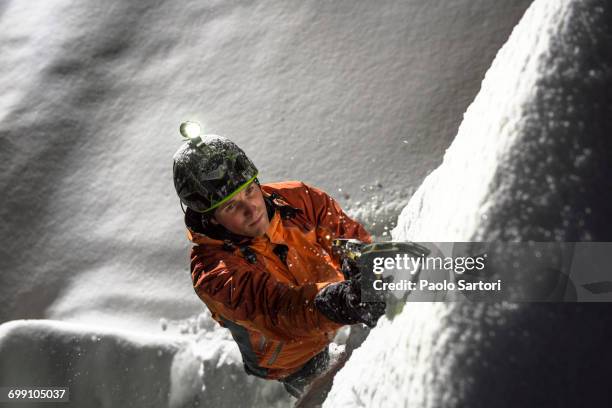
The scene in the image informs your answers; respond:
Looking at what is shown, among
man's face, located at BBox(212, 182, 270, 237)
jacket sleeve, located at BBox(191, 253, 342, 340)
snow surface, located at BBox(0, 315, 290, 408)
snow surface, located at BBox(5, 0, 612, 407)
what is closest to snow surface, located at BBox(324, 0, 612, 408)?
snow surface, located at BBox(5, 0, 612, 407)

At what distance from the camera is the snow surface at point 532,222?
67 cm

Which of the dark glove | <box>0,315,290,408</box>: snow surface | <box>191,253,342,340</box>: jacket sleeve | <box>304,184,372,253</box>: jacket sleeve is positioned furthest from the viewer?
<box>0,315,290,408</box>: snow surface

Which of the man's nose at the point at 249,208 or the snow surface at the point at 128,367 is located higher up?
the man's nose at the point at 249,208

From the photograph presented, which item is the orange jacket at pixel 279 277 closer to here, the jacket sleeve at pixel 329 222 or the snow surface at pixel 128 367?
the jacket sleeve at pixel 329 222

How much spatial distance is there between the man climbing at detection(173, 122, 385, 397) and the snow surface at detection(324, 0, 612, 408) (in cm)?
26

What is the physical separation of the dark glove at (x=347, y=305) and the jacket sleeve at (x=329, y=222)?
36 centimetres

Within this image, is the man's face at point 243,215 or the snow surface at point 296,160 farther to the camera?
the man's face at point 243,215

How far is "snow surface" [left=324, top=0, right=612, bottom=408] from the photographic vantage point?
67 cm

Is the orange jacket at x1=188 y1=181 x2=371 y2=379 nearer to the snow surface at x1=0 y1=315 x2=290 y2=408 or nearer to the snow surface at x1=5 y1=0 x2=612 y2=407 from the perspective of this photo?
the snow surface at x1=5 y1=0 x2=612 y2=407

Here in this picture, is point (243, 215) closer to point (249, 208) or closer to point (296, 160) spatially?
point (249, 208)

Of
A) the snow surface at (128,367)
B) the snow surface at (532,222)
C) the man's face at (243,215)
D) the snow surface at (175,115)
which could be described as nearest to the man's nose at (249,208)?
the man's face at (243,215)

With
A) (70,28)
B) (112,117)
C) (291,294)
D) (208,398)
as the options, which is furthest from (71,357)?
(70,28)

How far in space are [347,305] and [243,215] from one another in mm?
395

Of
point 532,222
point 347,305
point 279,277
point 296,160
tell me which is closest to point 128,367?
point 279,277
